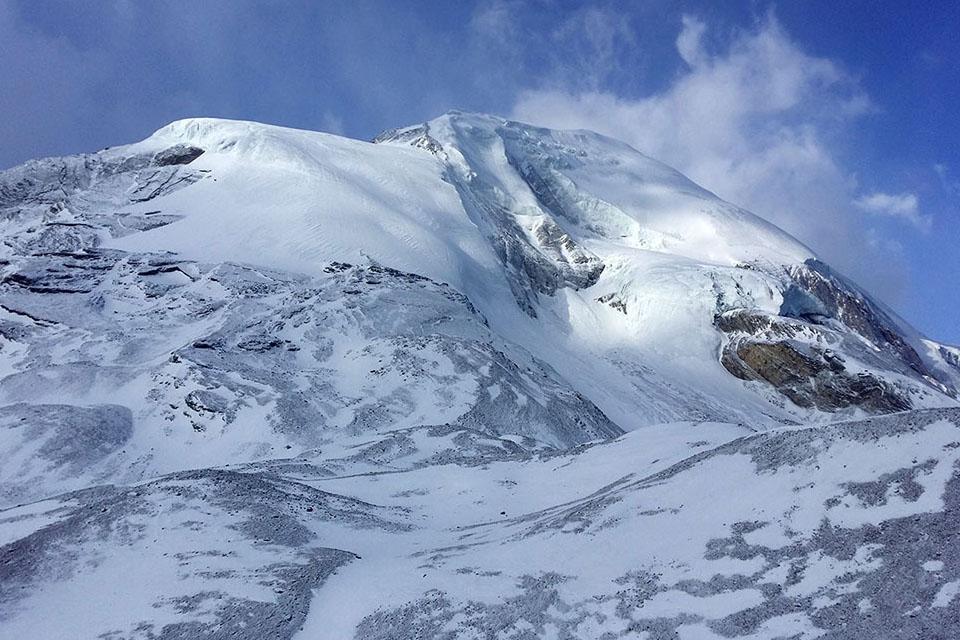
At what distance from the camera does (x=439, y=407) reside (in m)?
58.3

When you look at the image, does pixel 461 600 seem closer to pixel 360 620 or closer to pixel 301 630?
pixel 360 620

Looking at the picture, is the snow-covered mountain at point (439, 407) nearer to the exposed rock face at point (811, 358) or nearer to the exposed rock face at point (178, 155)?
the exposed rock face at point (811, 358)

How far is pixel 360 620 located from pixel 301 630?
1.54 metres

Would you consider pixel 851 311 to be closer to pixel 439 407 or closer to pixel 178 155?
pixel 439 407

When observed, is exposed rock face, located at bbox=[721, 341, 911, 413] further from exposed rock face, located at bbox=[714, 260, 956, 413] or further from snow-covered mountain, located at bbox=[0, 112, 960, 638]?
snow-covered mountain, located at bbox=[0, 112, 960, 638]

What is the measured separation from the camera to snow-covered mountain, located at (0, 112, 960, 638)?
18.3 metres

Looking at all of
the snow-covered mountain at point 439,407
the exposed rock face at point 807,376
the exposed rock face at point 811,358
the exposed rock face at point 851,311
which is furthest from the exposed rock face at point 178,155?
the exposed rock face at point 851,311

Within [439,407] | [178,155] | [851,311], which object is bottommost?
[439,407]

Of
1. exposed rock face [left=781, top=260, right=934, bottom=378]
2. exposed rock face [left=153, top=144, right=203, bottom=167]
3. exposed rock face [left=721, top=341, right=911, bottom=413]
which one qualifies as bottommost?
exposed rock face [left=721, top=341, right=911, bottom=413]

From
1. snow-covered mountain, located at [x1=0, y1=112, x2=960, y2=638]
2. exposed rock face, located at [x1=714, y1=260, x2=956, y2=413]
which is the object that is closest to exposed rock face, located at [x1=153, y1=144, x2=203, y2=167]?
snow-covered mountain, located at [x1=0, y1=112, x2=960, y2=638]

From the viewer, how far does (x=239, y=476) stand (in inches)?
1138

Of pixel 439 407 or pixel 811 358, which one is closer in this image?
pixel 439 407

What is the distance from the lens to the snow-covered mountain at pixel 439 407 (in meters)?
18.3

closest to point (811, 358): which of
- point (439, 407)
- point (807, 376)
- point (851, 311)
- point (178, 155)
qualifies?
point (807, 376)
